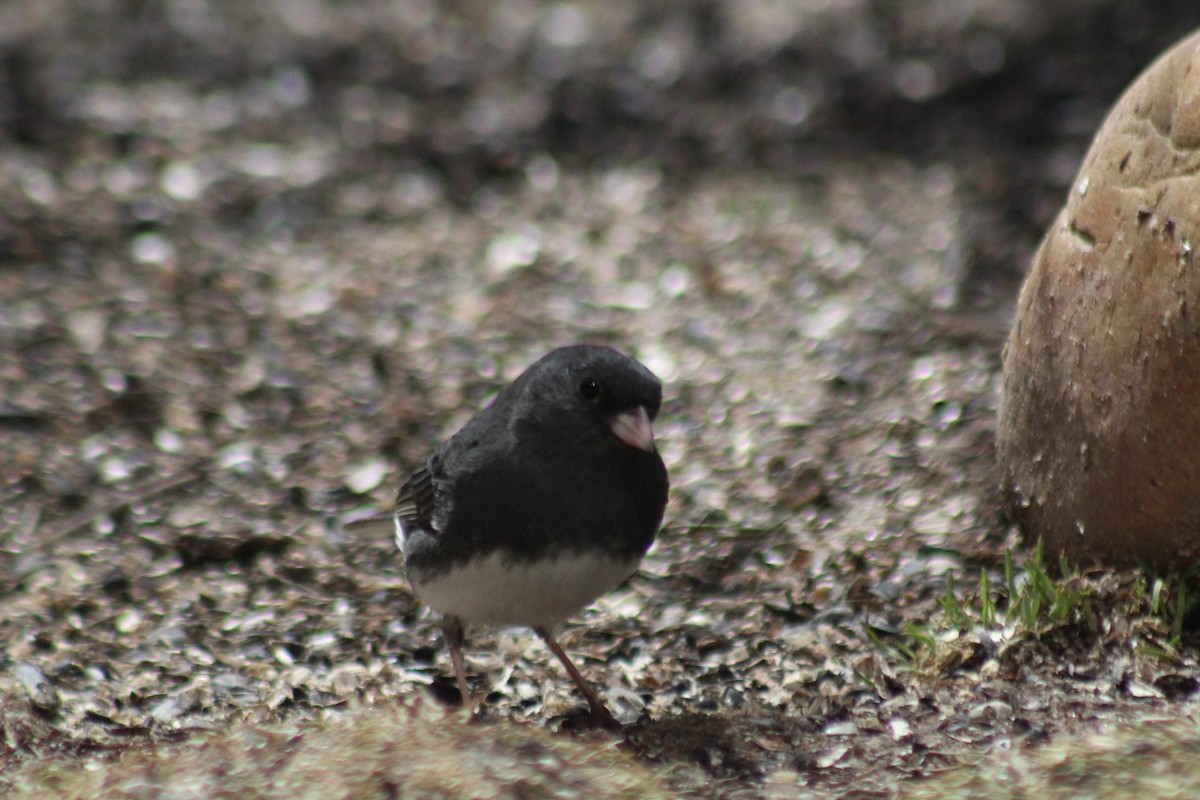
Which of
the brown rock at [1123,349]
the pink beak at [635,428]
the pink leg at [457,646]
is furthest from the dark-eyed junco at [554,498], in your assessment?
the brown rock at [1123,349]

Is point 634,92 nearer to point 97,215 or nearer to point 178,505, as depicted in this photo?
point 97,215

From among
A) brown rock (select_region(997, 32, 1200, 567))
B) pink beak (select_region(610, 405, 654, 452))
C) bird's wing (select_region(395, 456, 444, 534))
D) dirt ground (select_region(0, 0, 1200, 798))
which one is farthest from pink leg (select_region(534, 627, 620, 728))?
brown rock (select_region(997, 32, 1200, 567))

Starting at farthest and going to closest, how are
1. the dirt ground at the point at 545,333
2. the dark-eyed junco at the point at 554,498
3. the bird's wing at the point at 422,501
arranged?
the dirt ground at the point at 545,333 → the bird's wing at the point at 422,501 → the dark-eyed junco at the point at 554,498

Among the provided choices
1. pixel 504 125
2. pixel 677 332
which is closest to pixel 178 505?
pixel 677 332

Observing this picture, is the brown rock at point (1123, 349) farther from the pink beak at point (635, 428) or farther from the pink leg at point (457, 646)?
the pink leg at point (457, 646)

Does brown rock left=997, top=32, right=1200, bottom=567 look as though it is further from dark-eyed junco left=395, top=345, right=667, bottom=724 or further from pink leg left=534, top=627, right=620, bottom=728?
pink leg left=534, top=627, right=620, bottom=728
